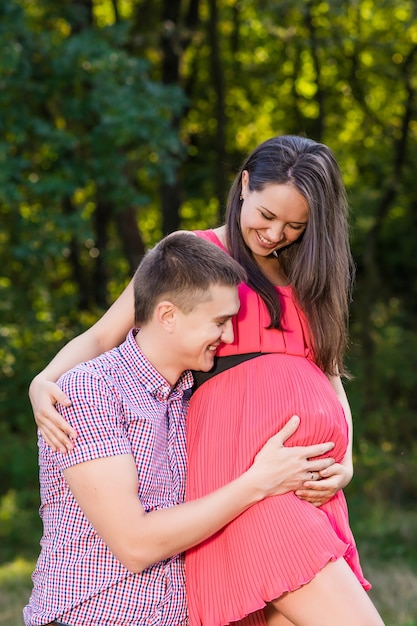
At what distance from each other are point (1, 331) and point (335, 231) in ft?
23.3

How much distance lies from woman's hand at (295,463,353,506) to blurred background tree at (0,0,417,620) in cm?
379

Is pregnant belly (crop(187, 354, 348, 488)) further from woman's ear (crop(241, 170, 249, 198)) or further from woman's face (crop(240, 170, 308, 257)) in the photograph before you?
woman's ear (crop(241, 170, 249, 198))

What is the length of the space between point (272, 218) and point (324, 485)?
932mm

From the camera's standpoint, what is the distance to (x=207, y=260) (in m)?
2.64

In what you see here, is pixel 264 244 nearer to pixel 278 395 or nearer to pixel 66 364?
pixel 278 395

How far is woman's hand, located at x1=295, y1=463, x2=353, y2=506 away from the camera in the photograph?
2635 mm

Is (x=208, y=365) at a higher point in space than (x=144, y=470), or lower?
higher

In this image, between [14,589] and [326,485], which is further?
[14,589]

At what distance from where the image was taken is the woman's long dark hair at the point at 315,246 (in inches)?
122

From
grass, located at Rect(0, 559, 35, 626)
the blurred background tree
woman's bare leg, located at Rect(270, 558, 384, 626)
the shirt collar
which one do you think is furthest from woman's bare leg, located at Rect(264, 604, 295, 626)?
the blurred background tree

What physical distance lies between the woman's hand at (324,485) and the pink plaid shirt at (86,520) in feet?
1.16

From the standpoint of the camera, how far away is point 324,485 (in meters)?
2.67

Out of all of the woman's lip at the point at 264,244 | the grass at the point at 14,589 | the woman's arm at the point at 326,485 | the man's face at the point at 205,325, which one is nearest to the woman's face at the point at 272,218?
the woman's lip at the point at 264,244

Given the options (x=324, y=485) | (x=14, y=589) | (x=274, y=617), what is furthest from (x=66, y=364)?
(x=14, y=589)
